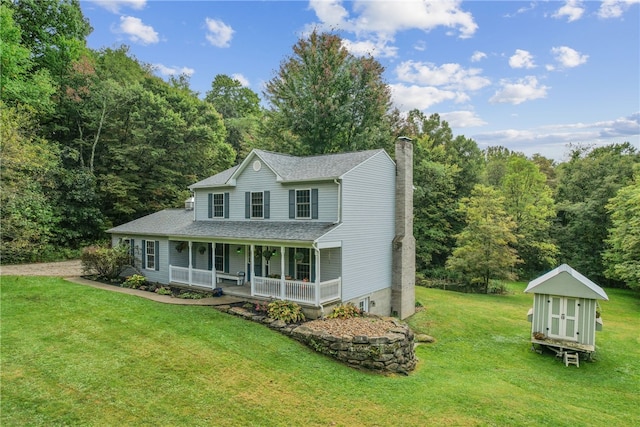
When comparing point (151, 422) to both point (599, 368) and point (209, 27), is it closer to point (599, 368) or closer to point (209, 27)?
point (599, 368)

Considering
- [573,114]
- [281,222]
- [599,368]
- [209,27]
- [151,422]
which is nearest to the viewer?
[151,422]

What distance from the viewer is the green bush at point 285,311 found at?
12898 millimetres

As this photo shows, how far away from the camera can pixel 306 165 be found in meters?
17.3

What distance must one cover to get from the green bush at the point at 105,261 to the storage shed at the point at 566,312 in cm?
Result: 1941

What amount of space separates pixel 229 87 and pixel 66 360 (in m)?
59.2

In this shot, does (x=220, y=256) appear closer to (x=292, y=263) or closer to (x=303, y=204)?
(x=292, y=263)

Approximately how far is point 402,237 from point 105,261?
1524 centimetres

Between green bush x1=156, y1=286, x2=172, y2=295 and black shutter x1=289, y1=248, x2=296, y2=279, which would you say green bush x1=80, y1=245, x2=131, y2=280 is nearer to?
green bush x1=156, y1=286, x2=172, y2=295

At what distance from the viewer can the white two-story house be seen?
46.8 ft

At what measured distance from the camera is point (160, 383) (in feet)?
27.6

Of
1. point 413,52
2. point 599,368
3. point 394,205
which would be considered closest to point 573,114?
point 413,52

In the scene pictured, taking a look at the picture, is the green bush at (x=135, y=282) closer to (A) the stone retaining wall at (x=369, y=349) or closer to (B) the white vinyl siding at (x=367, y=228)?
(A) the stone retaining wall at (x=369, y=349)

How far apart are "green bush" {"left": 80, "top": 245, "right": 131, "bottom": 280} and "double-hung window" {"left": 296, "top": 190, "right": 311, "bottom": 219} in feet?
33.5

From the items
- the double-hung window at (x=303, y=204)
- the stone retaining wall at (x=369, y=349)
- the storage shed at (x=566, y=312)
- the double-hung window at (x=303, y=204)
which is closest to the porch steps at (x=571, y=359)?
the storage shed at (x=566, y=312)
